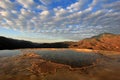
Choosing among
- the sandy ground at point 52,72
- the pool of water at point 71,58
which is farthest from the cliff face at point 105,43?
the sandy ground at point 52,72

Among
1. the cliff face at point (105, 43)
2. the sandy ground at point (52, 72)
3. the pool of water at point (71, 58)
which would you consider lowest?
the sandy ground at point (52, 72)

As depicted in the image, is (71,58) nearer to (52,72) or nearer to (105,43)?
(52,72)

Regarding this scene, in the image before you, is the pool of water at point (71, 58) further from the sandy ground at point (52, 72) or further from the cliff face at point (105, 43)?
the cliff face at point (105, 43)

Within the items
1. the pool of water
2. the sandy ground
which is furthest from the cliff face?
the sandy ground

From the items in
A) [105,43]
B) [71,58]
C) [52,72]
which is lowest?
[52,72]

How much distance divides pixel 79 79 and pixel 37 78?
4786mm

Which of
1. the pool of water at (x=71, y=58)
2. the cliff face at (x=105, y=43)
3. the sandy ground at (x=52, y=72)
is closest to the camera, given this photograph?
the sandy ground at (x=52, y=72)

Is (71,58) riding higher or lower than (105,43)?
lower

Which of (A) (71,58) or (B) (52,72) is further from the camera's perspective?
(A) (71,58)

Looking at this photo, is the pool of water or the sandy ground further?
the pool of water

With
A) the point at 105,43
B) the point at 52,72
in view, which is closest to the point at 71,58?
the point at 52,72

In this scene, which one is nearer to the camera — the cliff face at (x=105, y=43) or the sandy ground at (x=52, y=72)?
the sandy ground at (x=52, y=72)

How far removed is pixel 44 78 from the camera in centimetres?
1691

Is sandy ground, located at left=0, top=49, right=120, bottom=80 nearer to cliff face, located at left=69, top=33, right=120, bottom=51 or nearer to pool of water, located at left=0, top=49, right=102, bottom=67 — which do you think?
pool of water, located at left=0, top=49, right=102, bottom=67
